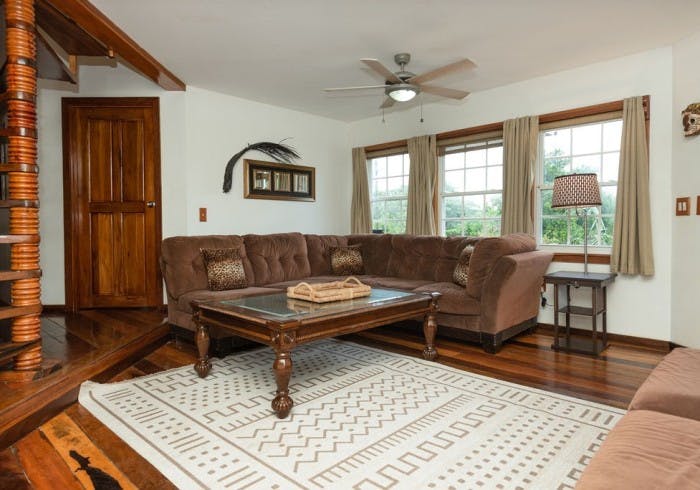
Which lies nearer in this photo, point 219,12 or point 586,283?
point 219,12

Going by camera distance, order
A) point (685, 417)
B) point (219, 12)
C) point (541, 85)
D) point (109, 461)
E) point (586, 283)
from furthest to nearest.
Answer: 1. point (541, 85)
2. point (586, 283)
3. point (219, 12)
4. point (109, 461)
5. point (685, 417)

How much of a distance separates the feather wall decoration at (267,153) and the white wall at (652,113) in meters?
2.61

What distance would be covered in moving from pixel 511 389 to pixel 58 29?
397cm

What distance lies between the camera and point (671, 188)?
12.1ft

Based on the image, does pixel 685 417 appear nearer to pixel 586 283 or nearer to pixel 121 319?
pixel 586 283

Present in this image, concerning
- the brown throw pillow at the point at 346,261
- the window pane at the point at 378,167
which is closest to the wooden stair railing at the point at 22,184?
the brown throw pillow at the point at 346,261

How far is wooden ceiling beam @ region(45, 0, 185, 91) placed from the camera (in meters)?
2.84

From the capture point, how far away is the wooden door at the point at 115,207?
470 centimetres

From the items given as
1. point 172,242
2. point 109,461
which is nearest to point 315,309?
point 109,461

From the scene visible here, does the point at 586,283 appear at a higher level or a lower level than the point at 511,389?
higher

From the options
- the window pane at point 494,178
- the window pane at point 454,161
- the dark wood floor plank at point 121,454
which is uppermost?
the window pane at point 454,161

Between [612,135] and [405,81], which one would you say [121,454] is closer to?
[405,81]

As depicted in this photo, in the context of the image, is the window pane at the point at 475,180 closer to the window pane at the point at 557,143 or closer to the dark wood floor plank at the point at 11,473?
the window pane at the point at 557,143

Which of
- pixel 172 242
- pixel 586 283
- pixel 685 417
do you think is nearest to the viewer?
pixel 685 417
